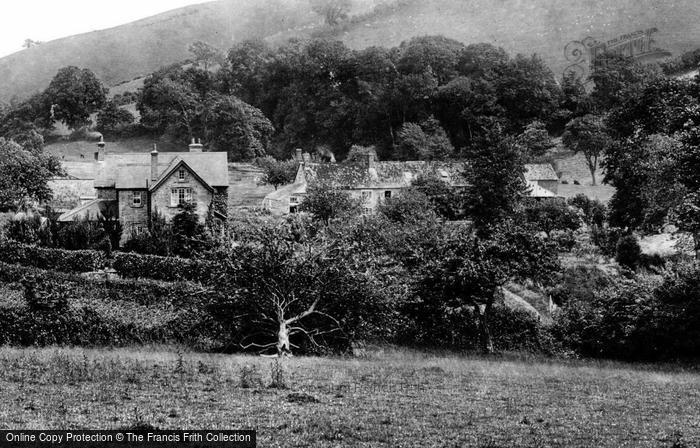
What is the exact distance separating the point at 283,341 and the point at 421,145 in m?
89.3

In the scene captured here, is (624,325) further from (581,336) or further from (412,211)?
(412,211)

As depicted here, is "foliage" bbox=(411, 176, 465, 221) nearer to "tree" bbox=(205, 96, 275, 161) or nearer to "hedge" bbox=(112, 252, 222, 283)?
"hedge" bbox=(112, 252, 222, 283)

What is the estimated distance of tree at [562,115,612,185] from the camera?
344ft

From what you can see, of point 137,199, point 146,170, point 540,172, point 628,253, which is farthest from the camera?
point 540,172

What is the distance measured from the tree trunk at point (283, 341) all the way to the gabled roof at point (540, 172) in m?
67.1

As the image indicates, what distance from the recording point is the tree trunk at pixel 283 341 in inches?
1250

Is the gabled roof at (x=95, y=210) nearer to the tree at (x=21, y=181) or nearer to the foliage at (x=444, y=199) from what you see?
the tree at (x=21, y=181)

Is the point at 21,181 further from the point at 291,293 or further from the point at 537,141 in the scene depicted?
the point at 537,141

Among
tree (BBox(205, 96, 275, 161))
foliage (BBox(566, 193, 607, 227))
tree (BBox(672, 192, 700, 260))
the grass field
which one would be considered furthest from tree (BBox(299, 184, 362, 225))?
tree (BBox(205, 96, 275, 161))

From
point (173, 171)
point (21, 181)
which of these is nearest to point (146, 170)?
point (173, 171)

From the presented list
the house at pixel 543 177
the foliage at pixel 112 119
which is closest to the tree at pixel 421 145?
the house at pixel 543 177

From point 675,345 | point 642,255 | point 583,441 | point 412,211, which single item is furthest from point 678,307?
point 412,211

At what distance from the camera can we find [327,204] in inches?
2822

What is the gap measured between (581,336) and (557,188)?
60239 mm
